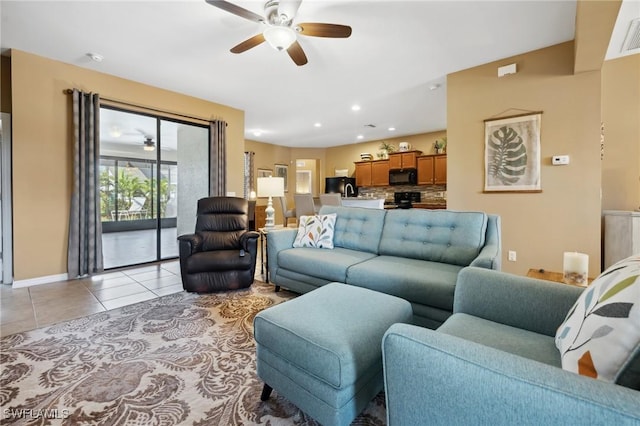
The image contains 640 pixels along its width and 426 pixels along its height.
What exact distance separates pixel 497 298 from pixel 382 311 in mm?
556

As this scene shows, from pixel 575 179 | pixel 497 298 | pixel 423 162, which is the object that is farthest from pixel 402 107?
pixel 497 298

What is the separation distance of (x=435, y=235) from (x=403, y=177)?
188 inches

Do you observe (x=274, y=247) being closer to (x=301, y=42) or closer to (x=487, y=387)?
(x=301, y=42)

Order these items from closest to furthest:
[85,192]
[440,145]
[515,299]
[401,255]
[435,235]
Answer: [515,299]
[435,235]
[401,255]
[85,192]
[440,145]

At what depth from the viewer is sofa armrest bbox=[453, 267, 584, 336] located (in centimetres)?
122

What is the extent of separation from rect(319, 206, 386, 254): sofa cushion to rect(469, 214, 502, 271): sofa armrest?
3.17ft

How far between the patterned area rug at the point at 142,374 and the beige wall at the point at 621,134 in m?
3.92

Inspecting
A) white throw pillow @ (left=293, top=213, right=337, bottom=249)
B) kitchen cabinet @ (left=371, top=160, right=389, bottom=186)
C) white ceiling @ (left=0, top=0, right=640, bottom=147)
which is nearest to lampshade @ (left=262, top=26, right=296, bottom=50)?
white ceiling @ (left=0, top=0, right=640, bottom=147)

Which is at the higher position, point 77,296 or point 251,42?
point 251,42

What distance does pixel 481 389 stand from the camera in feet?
2.19

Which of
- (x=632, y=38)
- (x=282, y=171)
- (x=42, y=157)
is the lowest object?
(x=42, y=157)

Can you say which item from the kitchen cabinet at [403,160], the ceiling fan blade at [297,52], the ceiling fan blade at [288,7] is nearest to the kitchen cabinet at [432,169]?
the kitchen cabinet at [403,160]

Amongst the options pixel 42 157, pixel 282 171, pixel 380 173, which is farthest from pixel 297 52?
pixel 282 171

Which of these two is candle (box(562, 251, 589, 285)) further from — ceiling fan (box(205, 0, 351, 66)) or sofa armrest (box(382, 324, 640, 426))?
ceiling fan (box(205, 0, 351, 66))
